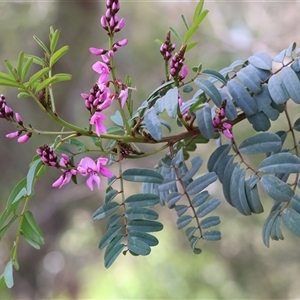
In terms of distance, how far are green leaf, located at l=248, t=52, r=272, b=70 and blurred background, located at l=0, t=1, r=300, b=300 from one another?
158cm

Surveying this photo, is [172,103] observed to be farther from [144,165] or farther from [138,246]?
[144,165]

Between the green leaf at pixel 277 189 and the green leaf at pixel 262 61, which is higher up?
the green leaf at pixel 262 61

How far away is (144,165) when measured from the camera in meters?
Answer: 2.13

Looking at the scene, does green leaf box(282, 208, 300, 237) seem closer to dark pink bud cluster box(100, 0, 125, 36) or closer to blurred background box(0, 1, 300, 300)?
dark pink bud cluster box(100, 0, 125, 36)

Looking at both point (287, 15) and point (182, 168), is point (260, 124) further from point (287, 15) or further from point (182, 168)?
point (287, 15)

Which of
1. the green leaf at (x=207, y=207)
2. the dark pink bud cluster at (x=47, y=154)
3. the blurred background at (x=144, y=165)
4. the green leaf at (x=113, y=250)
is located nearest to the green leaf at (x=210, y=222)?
the green leaf at (x=207, y=207)

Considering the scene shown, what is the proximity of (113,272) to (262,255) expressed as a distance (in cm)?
107

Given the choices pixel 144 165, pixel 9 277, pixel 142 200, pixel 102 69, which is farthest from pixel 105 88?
pixel 144 165

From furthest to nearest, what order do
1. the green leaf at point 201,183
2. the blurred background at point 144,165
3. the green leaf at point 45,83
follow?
1. the blurred background at point 144,165
2. the green leaf at point 201,183
3. the green leaf at point 45,83

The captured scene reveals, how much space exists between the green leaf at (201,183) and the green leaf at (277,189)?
70 millimetres

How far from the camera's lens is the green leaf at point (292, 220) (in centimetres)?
41

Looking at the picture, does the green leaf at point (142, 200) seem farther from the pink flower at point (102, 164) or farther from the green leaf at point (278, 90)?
the green leaf at point (278, 90)

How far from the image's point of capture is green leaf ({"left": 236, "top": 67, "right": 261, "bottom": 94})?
0.47 meters

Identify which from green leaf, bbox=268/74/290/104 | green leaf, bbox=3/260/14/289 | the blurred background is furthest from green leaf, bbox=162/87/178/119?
the blurred background
